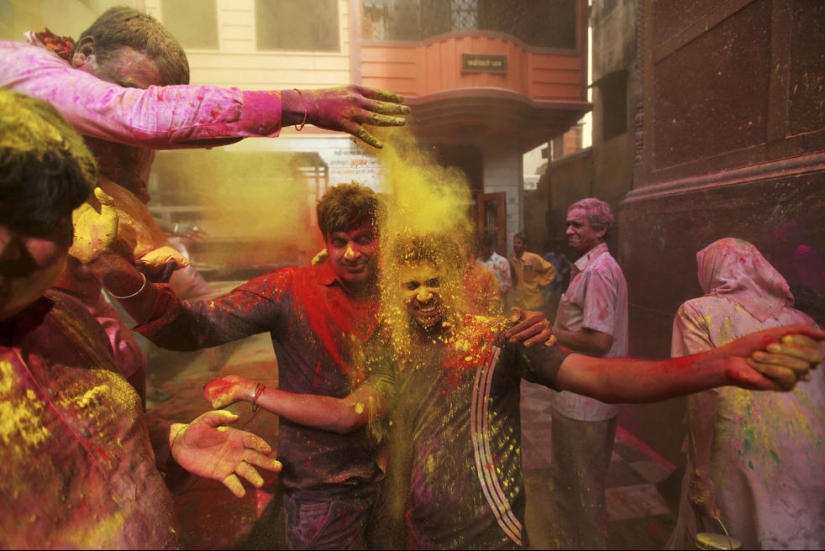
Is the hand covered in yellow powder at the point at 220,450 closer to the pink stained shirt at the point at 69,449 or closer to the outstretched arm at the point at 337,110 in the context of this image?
the pink stained shirt at the point at 69,449

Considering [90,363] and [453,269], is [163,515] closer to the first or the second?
[90,363]

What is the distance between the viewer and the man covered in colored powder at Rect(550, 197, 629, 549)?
250cm

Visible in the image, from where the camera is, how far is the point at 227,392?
1.38 m

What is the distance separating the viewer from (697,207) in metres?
2.43

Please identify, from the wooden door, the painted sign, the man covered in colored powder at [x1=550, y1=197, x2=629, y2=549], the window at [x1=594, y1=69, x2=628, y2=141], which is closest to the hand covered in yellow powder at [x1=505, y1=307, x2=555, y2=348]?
the man covered in colored powder at [x1=550, y1=197, x2=629, y2=549]

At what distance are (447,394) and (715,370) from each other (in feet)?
2.98

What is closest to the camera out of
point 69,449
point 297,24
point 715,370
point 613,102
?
point 69,449

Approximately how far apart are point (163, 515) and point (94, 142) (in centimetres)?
121

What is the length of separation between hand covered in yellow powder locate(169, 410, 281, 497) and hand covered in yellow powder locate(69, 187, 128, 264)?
0.58 metres

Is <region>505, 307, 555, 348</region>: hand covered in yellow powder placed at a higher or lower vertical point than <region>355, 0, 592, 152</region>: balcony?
lower

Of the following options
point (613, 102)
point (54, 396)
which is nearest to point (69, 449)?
point (54, 396)

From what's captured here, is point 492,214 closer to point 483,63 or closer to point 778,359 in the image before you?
point 483,63

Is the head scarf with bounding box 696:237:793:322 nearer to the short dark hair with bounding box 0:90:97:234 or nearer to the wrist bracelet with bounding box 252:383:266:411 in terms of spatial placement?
the wrist bracelet with bounding box 252:383:266:411

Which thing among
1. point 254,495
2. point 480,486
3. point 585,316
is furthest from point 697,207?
point 254,495
